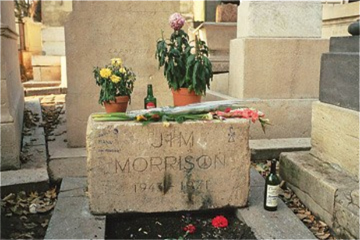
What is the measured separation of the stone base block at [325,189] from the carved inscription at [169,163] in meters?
0.78

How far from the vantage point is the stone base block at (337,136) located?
307 cm

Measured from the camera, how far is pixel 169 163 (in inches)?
118

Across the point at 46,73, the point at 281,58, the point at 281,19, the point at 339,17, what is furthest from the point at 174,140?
the point at 46,73

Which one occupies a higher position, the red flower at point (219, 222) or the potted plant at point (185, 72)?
the potted plant at point (185, 72)

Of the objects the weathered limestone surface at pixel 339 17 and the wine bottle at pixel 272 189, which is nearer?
the wine bottle at pixel 272 189

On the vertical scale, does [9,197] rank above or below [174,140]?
below

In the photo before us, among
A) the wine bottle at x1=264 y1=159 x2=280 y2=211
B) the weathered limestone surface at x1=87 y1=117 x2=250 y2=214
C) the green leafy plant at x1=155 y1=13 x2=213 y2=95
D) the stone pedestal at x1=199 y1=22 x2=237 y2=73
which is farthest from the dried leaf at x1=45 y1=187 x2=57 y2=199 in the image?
the stone pedestal at x1=199 y1=22 x2=237 y2=73

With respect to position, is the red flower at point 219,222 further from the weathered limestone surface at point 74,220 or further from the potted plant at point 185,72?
the potted plant at point 185,72

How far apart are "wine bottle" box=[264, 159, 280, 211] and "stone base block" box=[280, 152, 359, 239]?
35 centimetres

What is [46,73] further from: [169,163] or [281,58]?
[169,163]

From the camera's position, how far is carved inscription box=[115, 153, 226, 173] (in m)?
2.94

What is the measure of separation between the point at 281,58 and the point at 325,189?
2.10 m

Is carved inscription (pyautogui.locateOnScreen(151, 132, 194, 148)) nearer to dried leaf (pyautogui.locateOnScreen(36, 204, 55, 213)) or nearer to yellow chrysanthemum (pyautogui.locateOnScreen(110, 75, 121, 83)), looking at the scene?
yellow chrysanthemum (pyautogui.locateOnScreen(110, 75, 121, 83))

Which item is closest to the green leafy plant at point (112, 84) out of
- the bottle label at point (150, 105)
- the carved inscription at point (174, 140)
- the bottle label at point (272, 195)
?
the bottle label at point (150, 105)
